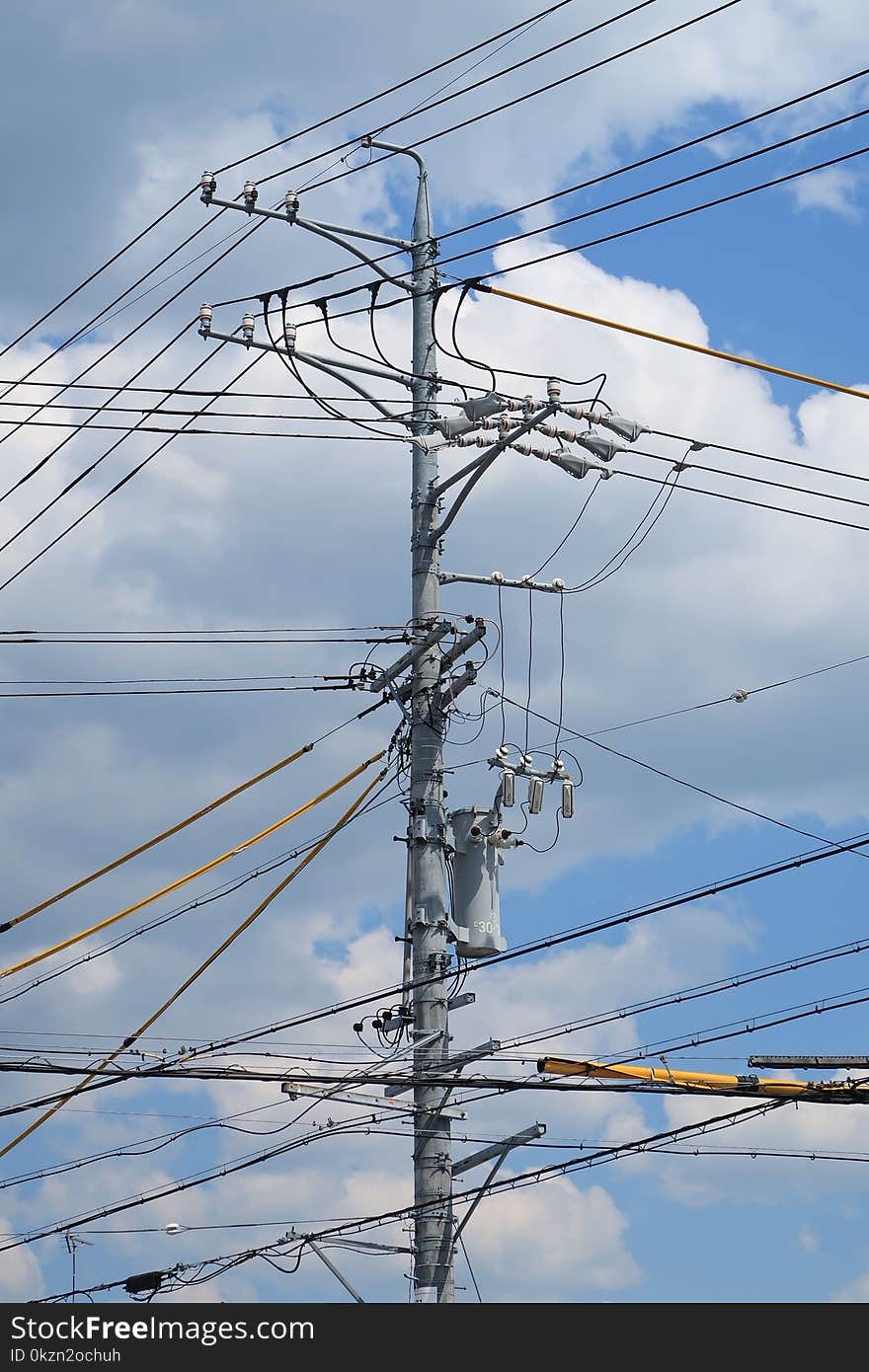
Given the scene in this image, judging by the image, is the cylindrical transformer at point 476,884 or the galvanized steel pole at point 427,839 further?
the cylindrical transformer at point 476,884

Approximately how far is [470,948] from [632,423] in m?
5.96

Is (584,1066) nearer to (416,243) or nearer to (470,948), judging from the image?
(470,948)

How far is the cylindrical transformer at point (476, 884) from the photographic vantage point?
22.7m

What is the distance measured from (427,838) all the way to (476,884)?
0.76 meters

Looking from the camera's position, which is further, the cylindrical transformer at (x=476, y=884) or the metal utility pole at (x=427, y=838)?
the cylindrical transformer at (x=476, y=884)

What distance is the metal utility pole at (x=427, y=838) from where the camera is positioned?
21297mm

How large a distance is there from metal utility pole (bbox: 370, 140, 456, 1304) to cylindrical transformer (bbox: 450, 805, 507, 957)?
220 mm

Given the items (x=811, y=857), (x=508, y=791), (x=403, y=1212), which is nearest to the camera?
(x=811, y=857)

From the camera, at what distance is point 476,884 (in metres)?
22.9

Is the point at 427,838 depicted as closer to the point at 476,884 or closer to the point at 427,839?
the point at 427,839

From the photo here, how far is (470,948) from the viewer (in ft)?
74.3

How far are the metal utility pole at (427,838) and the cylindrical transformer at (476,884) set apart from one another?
0.22 metres

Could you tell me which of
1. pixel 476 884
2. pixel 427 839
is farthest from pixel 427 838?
pixel 476 884

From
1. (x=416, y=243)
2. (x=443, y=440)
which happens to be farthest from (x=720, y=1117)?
(x=416, y=243)
